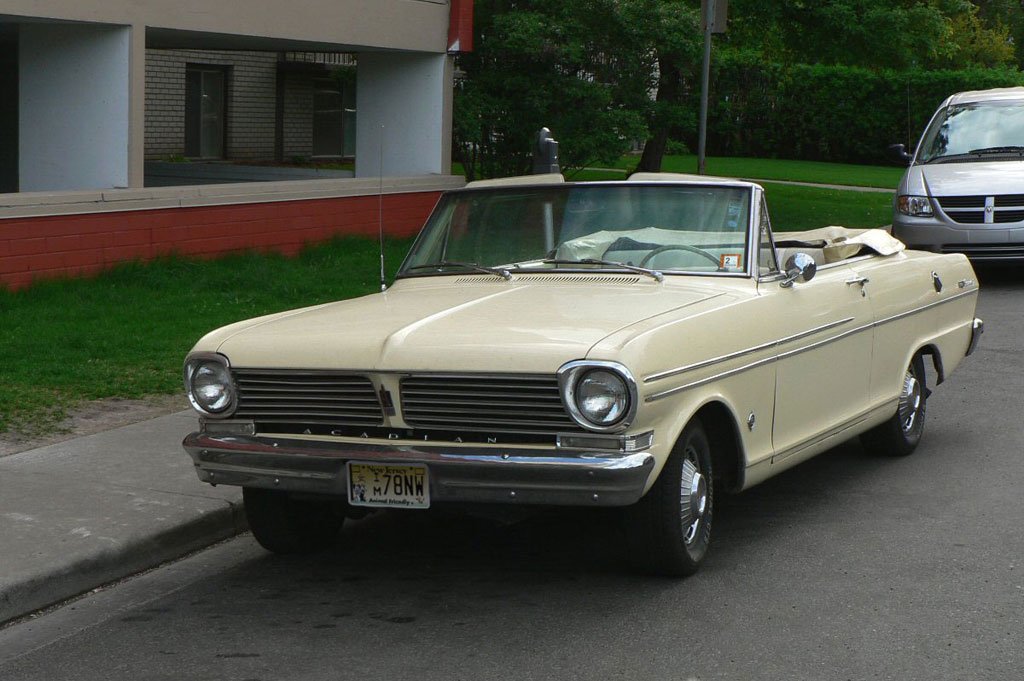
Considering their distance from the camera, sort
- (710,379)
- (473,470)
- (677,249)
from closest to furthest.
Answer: (473,470) < (710,379) < (677,249)

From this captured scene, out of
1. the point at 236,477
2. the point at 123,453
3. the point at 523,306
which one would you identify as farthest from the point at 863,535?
the point at 123,453

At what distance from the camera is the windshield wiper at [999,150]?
14.9 m

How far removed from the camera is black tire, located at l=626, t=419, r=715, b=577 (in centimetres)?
508

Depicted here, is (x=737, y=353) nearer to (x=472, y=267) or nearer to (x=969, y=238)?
(x=472, y=267)

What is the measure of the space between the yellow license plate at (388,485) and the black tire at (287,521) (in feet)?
1.98

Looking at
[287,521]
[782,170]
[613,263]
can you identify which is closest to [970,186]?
[613,263]

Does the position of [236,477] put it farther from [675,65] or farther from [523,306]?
[675,65]

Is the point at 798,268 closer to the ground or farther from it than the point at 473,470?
farther from it

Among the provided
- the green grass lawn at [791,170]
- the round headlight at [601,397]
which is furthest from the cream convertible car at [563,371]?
the green grass lawn at [791,170]

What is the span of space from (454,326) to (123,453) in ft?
9.04

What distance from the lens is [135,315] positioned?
437 inches

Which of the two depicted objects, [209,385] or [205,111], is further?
[205,111]

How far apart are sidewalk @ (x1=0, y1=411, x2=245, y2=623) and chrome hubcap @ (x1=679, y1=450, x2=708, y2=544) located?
2094mm

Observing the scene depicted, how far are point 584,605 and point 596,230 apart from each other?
1879 millimetres
